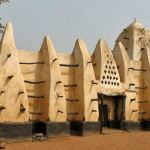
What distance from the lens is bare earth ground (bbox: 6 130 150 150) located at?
10852 millimetres

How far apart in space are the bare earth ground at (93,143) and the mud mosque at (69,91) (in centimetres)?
Result: 63

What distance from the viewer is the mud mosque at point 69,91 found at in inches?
469

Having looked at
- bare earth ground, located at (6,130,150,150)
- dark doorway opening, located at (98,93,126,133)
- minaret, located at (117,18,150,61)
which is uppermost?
minaret, located at (117,18,150,61)

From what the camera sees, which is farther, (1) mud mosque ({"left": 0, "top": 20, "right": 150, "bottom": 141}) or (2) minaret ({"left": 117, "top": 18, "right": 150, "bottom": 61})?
(2) minaret ({"left": 117, "top": 18, "right": 150, "bottom": 61})

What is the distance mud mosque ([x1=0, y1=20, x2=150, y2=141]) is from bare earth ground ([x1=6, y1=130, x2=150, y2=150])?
63 cm

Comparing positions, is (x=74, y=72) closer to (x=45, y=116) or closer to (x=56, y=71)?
(x=56, y=71)

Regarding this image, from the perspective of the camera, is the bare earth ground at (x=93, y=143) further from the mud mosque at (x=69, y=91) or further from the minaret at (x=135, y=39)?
the minaret at (x=135, y=39)

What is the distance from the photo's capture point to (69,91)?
1505 centimetres

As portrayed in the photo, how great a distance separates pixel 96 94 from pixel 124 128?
3449 mm

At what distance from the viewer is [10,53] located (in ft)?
40.4

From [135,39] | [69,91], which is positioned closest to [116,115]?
[69,91]

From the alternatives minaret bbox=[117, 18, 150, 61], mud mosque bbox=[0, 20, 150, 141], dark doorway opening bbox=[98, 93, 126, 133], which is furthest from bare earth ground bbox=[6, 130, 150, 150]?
minaret bbox=[117, 18, 150, 61]

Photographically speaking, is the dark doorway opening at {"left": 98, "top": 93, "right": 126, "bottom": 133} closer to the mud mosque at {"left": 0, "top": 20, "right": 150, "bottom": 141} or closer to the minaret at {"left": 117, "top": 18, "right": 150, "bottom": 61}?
the mud mosque at {"left": 0, "top": 20, "right": 150, "bottom": 141}

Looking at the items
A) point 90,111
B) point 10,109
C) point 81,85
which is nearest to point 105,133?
point 90,111
